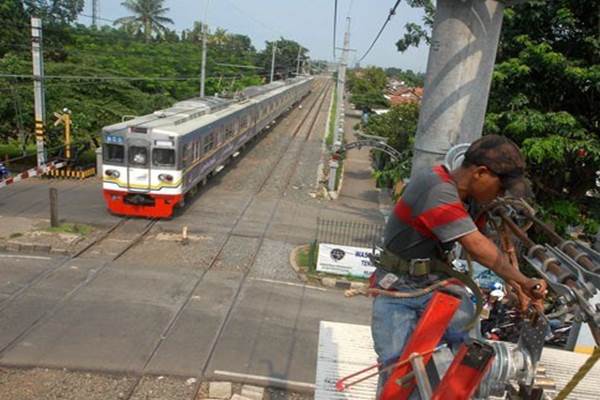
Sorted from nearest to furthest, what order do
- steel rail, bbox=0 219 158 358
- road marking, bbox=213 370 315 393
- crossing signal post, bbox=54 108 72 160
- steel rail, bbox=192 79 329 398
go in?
1. road marking, bbox=213 370 315 393
2. steel rail, bbox=192 79 329 398
3. steel rail, bbox=0 219 158 358
4. crossing signal post, bbox=54 108 72 160

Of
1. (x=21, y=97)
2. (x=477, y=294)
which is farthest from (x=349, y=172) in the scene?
(x=477, y=294)

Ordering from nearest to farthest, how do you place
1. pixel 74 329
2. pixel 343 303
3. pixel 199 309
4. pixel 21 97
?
pixel 74 329 → pixel 199 309 → pixel 343 303 → pixel 21 97

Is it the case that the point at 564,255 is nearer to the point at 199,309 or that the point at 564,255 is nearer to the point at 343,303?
the point at 199,309

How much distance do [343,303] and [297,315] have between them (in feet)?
5.21

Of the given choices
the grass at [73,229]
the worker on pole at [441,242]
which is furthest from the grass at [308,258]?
the worker on pole at [441,242]

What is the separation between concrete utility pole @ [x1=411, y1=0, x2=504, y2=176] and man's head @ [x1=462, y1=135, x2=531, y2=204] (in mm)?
405

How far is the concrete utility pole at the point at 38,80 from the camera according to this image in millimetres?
18125

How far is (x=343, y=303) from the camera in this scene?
1238 centimetres

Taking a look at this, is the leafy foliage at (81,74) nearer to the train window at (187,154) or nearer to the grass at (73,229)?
the train window at (187,154)

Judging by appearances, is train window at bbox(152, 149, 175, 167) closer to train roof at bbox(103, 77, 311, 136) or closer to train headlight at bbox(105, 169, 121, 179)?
train roof at bbox(103, 77, 311, 136)

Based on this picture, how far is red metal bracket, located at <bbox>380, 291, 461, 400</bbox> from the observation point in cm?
261

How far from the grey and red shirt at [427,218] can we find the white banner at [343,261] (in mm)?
10725

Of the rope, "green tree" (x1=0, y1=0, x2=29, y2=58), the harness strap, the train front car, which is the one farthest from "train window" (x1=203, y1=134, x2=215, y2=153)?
the rope

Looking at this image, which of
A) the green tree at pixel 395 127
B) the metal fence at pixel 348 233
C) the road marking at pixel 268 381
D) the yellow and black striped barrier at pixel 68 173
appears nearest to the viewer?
the road marking at pixel 268 381
